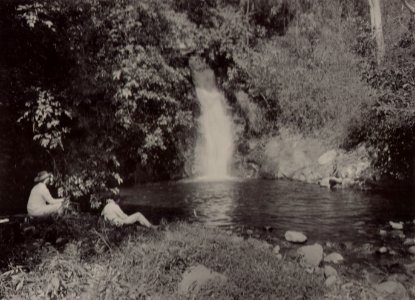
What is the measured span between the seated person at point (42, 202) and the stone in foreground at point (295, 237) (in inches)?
170

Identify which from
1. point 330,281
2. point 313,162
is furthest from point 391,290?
point 313,162

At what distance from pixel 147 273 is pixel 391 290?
10.3 feet

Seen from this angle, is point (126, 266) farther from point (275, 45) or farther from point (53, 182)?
point (275, 45)

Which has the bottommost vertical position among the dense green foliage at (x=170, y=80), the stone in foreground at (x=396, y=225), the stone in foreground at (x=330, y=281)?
the stone in foreground at (x=396, y=225)

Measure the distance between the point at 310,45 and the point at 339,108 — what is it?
14.9ft

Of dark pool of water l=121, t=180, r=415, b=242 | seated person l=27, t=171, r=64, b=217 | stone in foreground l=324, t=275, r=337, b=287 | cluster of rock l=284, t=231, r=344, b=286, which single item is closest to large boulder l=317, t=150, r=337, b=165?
dark pool of water l=121, t=180, r=415, b=242

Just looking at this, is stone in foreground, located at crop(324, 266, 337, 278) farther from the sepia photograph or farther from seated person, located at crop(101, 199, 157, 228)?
seated person, located at crop(101, 199, 157, 228)

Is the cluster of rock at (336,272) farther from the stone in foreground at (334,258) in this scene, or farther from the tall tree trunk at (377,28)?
the tall tree trunk at (377,28)

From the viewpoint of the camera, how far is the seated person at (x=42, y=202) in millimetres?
8734

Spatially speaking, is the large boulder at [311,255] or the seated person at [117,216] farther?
the seated person at [117,216]

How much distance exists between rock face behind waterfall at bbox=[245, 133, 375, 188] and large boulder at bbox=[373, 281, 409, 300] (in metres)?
9.09

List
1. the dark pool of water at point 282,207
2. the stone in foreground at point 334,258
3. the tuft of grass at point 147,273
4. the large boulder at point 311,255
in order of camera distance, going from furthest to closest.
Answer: the dark pool of water at point 282,207
the stone in foreground at point 334,258
the large boulder at point 311,255
the tuft of grass at point 147,273

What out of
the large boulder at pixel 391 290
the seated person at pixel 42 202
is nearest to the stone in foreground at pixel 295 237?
the large boulder at pixel 391 290

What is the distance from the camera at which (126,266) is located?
5730mm
